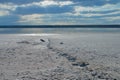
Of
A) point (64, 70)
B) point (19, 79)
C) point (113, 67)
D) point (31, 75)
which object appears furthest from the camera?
point (113, 67)

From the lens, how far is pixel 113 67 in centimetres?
848

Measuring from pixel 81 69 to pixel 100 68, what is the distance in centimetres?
65

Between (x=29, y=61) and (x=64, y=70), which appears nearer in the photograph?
(x=64, y=70)

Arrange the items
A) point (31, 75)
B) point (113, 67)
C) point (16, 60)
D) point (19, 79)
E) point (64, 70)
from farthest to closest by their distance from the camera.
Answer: point (16, 60) < point (113, 67) < point (64, 70) < point (31, 75) < point (19, 79)

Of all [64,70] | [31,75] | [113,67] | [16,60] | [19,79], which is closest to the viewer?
[19,79]

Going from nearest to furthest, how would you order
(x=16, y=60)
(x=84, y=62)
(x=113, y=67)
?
(x=113, y=67) → (x=84, y=62) → (x=16, y=60)

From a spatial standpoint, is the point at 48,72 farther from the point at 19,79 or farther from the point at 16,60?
the point at 16,60

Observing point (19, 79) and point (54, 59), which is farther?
point (54, 59)

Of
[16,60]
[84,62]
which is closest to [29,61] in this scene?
[16,60]

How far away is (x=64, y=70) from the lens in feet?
25.8

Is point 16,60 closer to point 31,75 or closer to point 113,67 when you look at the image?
point 31,75

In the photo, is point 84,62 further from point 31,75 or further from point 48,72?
point 31,75

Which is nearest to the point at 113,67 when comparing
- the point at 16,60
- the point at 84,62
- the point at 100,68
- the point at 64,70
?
the point at 100,68

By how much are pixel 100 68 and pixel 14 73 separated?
9.08 feet
